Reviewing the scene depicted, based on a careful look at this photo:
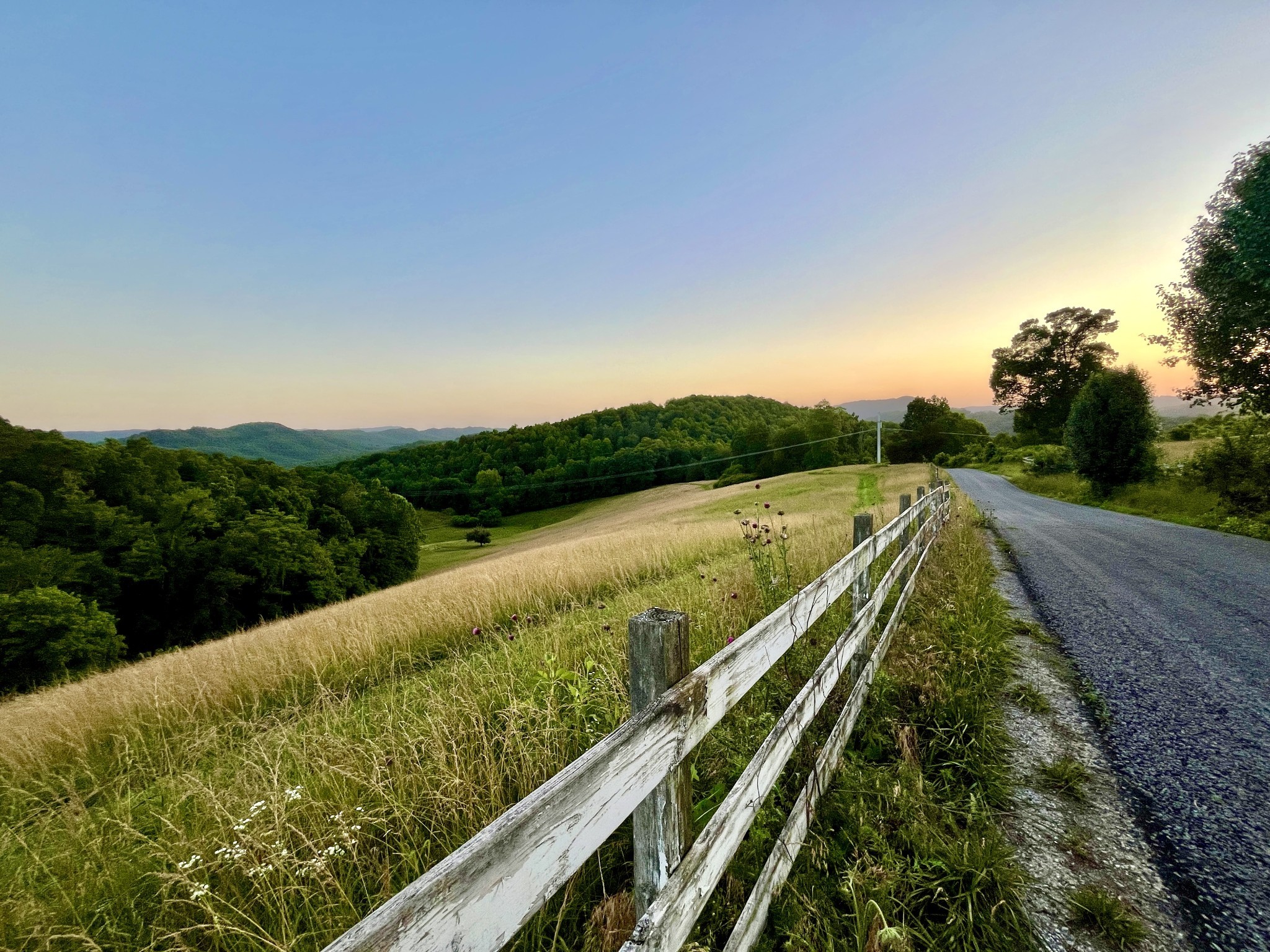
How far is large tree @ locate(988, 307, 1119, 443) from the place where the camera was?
4822cm

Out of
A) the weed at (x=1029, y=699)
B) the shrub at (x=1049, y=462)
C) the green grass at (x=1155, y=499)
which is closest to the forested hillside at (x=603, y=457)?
the shrub at (x=1049, y=462)

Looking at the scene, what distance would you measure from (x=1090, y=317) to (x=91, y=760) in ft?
219

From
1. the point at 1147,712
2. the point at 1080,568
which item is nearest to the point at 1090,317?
the point at 1080,568

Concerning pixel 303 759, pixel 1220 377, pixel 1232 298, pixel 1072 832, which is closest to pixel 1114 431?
pixel 1220 377

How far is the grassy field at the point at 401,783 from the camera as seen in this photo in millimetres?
2076

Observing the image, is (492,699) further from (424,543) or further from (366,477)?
(366,477)

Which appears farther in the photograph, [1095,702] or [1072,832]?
[1095,702]

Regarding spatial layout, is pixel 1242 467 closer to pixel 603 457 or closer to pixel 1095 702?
pixel 1095 702

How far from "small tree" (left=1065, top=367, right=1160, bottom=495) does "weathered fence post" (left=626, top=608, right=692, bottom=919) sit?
1091 inches

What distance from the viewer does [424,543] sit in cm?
6138

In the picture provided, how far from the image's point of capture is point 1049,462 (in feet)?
123

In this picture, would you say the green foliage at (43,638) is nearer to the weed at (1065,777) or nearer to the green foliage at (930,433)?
the weed at (1065,777)

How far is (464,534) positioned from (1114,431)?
67500 mm

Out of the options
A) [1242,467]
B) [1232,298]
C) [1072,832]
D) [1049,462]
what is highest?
[1232,298]
